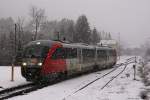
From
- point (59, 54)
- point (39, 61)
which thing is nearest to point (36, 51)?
point (39, 61)

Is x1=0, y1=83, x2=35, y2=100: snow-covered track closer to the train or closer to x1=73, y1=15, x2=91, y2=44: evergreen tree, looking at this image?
the train

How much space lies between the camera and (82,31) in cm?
9325

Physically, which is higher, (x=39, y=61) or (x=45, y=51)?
(x=45, y=51)

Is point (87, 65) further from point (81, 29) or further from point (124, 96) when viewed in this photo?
point (81, 29)

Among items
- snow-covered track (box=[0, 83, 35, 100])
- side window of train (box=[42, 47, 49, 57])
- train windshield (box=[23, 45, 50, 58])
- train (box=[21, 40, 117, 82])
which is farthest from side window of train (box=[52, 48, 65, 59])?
snow-covered track (box=[0, 83, 35, 100])

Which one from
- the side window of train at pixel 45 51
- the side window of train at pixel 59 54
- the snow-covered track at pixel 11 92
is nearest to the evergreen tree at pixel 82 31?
the side window of train at pixel 59 54

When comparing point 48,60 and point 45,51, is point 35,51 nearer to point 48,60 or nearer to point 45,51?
point 45,51

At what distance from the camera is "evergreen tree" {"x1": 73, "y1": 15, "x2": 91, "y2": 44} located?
3622 inches

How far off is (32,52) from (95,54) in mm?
14707

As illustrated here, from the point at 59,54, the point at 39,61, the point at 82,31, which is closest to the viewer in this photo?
the point at 39,61

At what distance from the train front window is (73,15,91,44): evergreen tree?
7006 cm

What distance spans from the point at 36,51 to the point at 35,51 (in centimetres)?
7

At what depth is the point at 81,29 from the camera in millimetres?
93875

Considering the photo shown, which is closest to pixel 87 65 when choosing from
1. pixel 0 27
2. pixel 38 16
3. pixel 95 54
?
pixel 95 54
